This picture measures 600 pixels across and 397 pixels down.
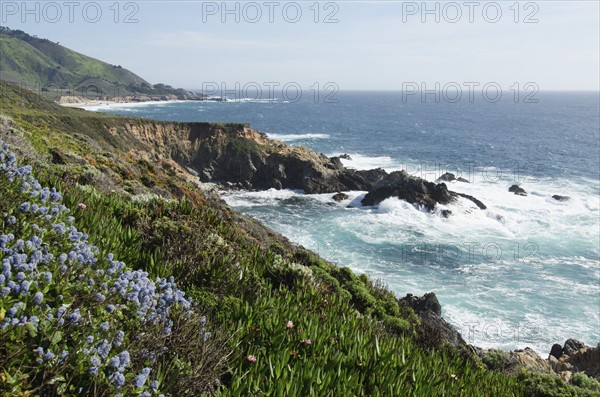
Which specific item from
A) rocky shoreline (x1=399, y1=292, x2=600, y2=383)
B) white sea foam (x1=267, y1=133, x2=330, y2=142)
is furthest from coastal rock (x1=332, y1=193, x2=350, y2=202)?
white sea foam (x1=267, y1=133, x2=330, y2=142)

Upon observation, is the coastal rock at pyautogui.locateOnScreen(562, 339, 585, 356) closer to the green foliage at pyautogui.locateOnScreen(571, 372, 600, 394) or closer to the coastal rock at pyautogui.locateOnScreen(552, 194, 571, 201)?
the green foliage at pyautogui.locateOnScreen(571, 372, 600, 394)

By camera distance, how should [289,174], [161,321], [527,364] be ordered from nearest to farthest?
[161,321] → [527,364] → [289,174]

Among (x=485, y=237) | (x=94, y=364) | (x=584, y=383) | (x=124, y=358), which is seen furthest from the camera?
(x=485, y=237)

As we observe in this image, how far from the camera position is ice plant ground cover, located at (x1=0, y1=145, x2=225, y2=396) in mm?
3160

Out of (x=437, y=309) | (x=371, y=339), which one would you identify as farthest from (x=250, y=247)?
(x=437, y=309)

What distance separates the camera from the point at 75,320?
11.2ft

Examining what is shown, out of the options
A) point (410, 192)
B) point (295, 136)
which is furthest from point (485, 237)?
point (295, 136)

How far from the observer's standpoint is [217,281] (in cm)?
659

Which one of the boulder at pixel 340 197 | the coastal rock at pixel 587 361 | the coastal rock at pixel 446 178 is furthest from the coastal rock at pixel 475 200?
the coastal rock at pixel 587 361

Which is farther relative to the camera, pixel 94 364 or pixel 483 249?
pixel 483 249

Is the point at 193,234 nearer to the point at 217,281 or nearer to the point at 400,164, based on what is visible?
the point at 217,281

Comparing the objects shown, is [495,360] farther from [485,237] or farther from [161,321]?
[485,237]

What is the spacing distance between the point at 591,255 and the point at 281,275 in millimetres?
36006

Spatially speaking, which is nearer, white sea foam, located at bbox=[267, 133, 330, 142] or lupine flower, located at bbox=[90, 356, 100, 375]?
lupine flower, located at bbox=[90, 356, 100, 375]
